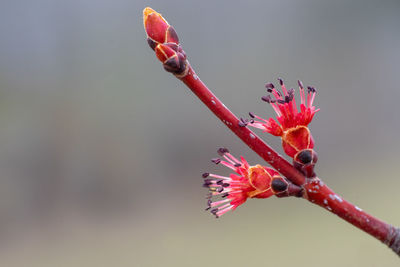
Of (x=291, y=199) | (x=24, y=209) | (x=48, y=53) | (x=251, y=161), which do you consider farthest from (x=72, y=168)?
(x=291, y=199)

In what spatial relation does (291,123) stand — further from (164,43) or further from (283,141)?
(164,43)

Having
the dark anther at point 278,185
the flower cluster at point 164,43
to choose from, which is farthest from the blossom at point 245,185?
the flower cluster at point 164,43

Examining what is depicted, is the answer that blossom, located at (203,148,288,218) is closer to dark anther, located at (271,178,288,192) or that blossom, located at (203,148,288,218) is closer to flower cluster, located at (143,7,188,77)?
dark anther, located at (271,178,288,192)

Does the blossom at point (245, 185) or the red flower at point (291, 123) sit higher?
the red flower at point (291, 123)

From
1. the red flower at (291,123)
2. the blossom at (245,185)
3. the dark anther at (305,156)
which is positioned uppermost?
the red flower at (291,123)

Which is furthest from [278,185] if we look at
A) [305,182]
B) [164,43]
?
[164,43]

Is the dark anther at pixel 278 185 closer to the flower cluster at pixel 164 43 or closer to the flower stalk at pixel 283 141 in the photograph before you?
the flower stalk at pixel 283 141

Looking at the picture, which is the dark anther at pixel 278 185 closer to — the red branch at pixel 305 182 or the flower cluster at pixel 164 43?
the red branch at pixel 305 182
